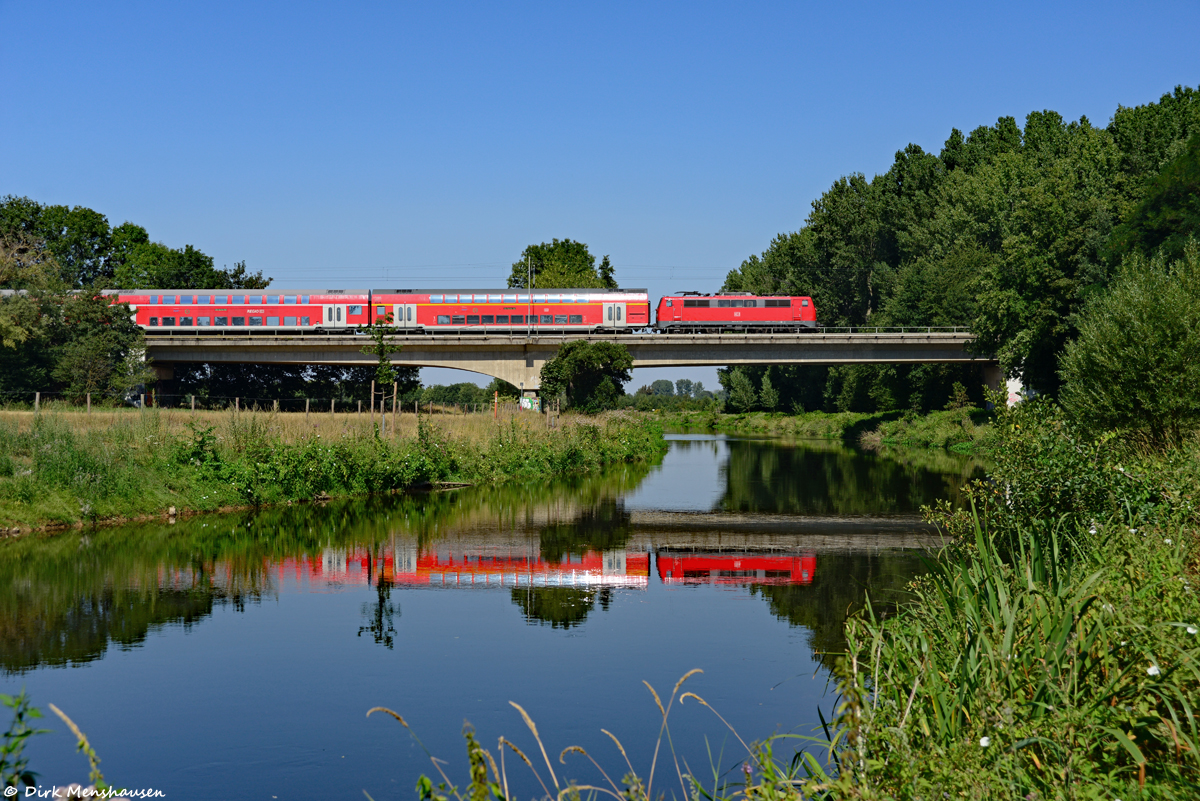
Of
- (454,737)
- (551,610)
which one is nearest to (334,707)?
(454,737)

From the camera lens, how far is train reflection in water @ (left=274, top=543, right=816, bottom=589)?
16.8m

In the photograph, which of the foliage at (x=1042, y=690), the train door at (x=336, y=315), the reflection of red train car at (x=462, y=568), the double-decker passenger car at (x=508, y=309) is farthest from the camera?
the double-decker passenger car at (x=508, y=309)

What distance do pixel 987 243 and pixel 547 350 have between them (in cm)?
3966

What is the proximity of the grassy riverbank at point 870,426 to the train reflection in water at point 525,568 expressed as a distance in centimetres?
2792

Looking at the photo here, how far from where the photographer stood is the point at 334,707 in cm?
998

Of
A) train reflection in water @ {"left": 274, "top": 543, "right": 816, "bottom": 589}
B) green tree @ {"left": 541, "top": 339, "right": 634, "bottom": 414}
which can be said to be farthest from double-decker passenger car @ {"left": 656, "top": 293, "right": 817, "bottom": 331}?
train reflection in water @ {"left": 274, "top": 543, "right": 816, "bottom": 589}

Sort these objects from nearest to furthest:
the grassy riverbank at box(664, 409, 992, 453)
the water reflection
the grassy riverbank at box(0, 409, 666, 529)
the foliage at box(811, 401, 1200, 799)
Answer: the foliage at box(811, 401, 1200, 799)
the water reflection
the grassy riverbank at box(0, 409, 666, 529)
the grassy riverbank at box(664, 409, 992, 453)

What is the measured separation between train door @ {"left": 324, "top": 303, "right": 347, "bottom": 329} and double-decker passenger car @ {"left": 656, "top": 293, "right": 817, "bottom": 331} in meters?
21.8

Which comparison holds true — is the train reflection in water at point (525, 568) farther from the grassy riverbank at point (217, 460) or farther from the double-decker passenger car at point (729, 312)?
the double-decker passenger car at point (729, 312)

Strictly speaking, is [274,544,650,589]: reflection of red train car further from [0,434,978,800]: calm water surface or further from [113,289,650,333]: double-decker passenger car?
[113,289,650,333]: double-decker passenger car

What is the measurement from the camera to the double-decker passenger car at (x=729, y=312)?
68.9m

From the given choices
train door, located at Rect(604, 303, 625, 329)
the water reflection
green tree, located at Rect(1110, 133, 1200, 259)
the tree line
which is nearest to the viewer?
the water reflection

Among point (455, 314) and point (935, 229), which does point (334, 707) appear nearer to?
point (455, 314)

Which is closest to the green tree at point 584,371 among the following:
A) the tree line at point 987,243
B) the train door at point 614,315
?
the train door at point 614,315
